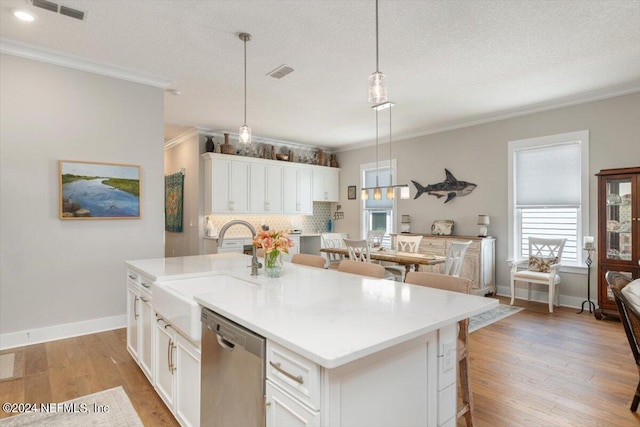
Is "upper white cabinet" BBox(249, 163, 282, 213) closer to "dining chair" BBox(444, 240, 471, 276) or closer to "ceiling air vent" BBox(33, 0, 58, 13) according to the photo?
"dining chair" BBox(444, 240, 471, 276)

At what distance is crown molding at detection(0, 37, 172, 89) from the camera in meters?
3.34

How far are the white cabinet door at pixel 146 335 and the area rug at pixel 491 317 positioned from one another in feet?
10.4

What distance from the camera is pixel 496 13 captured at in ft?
9.13

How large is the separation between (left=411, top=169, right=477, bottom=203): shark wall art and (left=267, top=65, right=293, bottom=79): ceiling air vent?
357 cm

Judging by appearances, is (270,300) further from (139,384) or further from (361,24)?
(361,24)

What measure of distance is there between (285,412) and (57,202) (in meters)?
3.55

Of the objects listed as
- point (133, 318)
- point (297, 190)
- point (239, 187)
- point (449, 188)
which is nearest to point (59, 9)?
point (133, 318)

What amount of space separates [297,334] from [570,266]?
504 centimetres

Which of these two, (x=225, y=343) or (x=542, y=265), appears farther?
(x=542, y=265)

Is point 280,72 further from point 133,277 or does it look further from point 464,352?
point 464,352

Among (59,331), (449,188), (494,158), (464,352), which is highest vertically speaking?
(494,158)

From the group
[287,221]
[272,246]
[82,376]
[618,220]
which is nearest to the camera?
[272,246]

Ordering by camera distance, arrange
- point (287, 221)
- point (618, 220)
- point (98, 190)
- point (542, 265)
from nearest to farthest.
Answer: point (98, 190) < point (618, 220) < point (542, 265) < point (287, 221)

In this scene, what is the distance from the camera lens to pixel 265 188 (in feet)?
23.0
